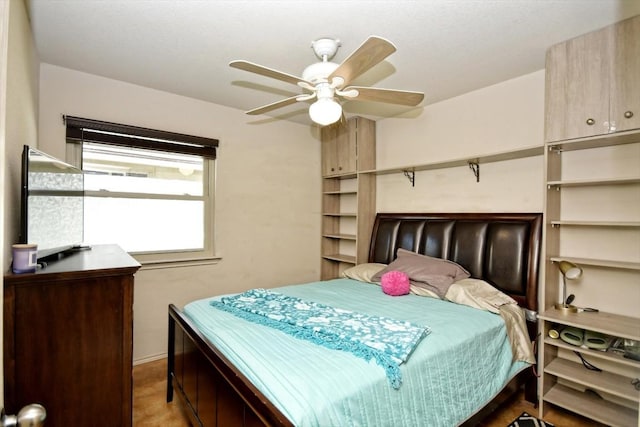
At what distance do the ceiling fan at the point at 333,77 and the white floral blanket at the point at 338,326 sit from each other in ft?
3.98

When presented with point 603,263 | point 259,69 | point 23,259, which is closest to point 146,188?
point 23,259

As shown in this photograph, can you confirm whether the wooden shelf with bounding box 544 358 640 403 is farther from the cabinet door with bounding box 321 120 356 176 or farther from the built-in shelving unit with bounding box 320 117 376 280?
the cabinet door with bounding box 321 120 356 176

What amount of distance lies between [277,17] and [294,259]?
9.01 feet

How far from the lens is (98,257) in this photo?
1821mm

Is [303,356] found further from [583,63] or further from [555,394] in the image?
[583,63]

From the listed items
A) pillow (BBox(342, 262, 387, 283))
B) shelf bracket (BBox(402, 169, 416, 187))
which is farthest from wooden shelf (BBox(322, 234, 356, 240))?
shelf bracket (BBox(402, 169, 416, 187))

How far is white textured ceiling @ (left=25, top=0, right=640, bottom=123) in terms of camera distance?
1841 millimetres

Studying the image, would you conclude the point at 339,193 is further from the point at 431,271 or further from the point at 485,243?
the point at 485,243

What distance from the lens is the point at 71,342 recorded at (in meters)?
1.39

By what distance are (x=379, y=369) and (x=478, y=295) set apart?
1.32 meters

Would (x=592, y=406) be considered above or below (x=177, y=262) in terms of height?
below

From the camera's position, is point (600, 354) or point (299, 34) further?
point (299, 34)

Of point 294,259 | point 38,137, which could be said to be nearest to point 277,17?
point 38,137

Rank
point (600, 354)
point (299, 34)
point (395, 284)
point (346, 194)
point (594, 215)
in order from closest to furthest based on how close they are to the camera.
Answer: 1. point (600, 354)
2. point (299, 34)
3. point (594, 215)
4. point (395, 284)
5. point (346, 194)
